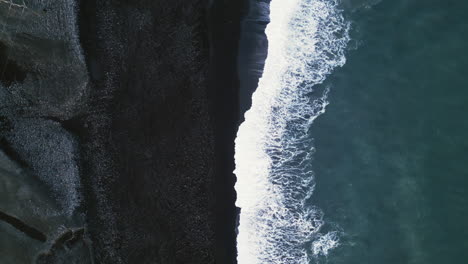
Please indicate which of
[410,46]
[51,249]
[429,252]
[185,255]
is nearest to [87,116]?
[51,249]

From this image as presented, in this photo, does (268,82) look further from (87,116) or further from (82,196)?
(82,196)

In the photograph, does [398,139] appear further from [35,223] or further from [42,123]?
[35,223]

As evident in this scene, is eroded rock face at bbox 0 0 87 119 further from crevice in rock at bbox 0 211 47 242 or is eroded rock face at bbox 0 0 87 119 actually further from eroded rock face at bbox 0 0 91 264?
crevice in rock at bbox 0 211 47 242

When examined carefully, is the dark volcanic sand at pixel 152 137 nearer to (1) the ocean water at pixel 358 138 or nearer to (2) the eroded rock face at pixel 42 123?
(2) the eroded rock face at pixel 42 123

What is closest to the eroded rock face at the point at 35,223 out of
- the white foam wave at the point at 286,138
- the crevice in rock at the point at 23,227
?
the crevice in rock at the point at 23,227

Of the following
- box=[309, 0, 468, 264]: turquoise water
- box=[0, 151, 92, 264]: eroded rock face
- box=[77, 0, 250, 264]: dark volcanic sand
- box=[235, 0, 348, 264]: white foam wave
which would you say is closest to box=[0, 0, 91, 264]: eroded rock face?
box=[0, 151, 92, 264]: eroded rock face
